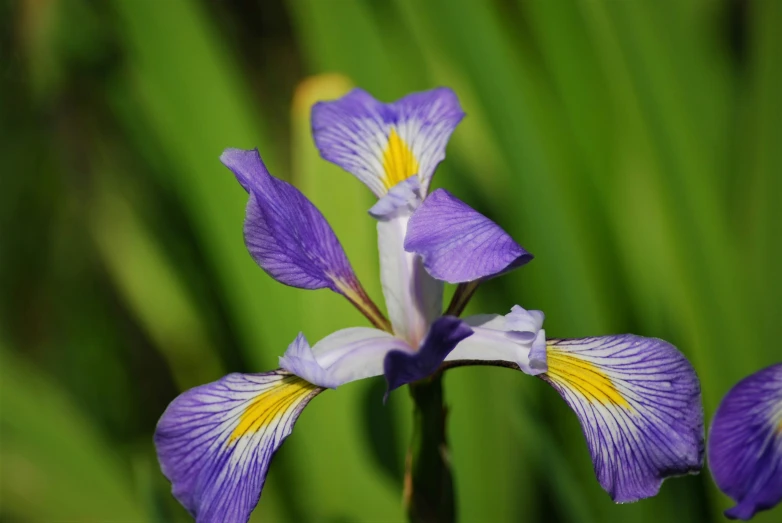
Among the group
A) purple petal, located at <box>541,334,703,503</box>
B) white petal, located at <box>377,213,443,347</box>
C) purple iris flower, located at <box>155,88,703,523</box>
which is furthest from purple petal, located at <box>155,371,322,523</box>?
purple petal, located at <box>541,334,703,503</box>

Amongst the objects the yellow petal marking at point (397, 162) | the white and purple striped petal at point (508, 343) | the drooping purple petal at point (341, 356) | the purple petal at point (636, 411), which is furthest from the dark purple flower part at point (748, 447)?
the yellow petal marking at point (397, 162)

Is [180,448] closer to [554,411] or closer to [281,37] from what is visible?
[554,411]

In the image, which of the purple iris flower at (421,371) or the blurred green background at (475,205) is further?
the blurred green background at (475,205)

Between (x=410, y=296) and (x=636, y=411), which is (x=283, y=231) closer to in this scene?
(x=410, y=296)

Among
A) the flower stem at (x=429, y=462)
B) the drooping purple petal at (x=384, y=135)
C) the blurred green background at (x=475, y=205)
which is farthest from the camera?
the blurred green background at (x=475, y=205)

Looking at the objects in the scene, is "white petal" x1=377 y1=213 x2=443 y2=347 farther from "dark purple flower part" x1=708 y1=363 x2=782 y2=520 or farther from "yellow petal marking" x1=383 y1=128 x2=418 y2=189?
"dark purple flower part" x1=708 y1=363 x2=782 y2=520

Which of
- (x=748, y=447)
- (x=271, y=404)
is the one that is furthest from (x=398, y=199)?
(x=748, y=447)

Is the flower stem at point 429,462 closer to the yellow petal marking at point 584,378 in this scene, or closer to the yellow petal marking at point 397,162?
the yellow petal marking at point 584,378
